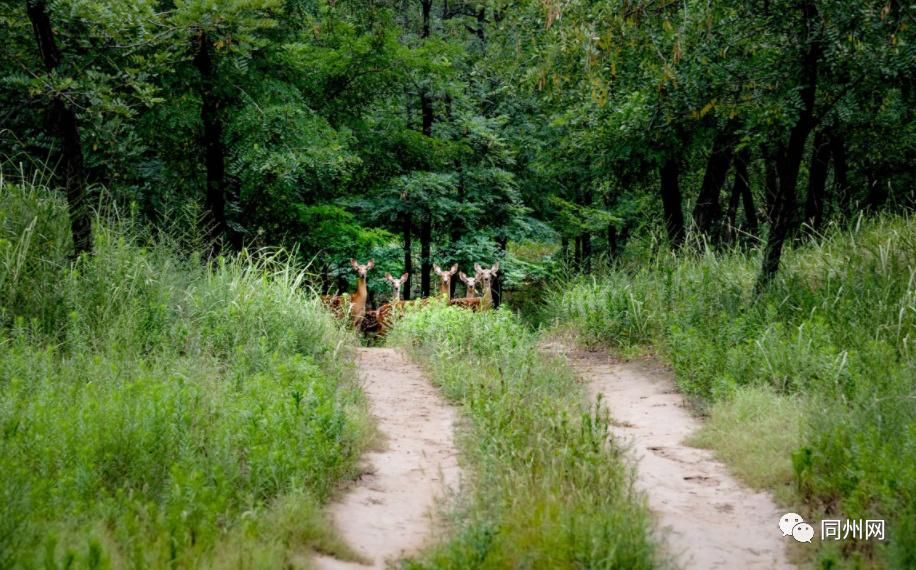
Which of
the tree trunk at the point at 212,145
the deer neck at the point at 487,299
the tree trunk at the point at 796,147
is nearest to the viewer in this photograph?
the tree trunk at the point at 796,147

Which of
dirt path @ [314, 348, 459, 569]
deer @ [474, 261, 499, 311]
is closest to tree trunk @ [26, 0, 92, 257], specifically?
dirt path @ [314, 348, 459, 569]

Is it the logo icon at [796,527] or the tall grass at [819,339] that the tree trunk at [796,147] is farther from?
the logo icon at [796,527]

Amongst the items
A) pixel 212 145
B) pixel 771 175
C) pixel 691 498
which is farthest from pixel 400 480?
pixel 771 175

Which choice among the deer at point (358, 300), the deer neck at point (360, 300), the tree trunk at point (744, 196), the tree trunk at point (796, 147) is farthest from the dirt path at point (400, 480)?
the tree trunk at point (744, 196)

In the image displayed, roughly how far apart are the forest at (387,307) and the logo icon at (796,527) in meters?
0.10

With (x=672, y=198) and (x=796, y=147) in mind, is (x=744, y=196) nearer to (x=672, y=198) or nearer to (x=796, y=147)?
(x=672, y=198)

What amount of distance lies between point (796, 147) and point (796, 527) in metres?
6.58

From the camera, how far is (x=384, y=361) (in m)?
11.8

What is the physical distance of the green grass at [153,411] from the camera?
381 cm

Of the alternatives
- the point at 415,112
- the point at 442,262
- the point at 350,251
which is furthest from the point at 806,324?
the point at 415,112

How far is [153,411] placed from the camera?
16.9 ft

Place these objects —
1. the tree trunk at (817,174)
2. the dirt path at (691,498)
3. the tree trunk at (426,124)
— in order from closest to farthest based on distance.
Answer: the dirt path at (691,498), the tree trunk at (817,174), the tree trunk at (426,124)

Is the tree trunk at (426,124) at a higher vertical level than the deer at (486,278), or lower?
higher

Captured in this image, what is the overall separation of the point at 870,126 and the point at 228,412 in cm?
1363
